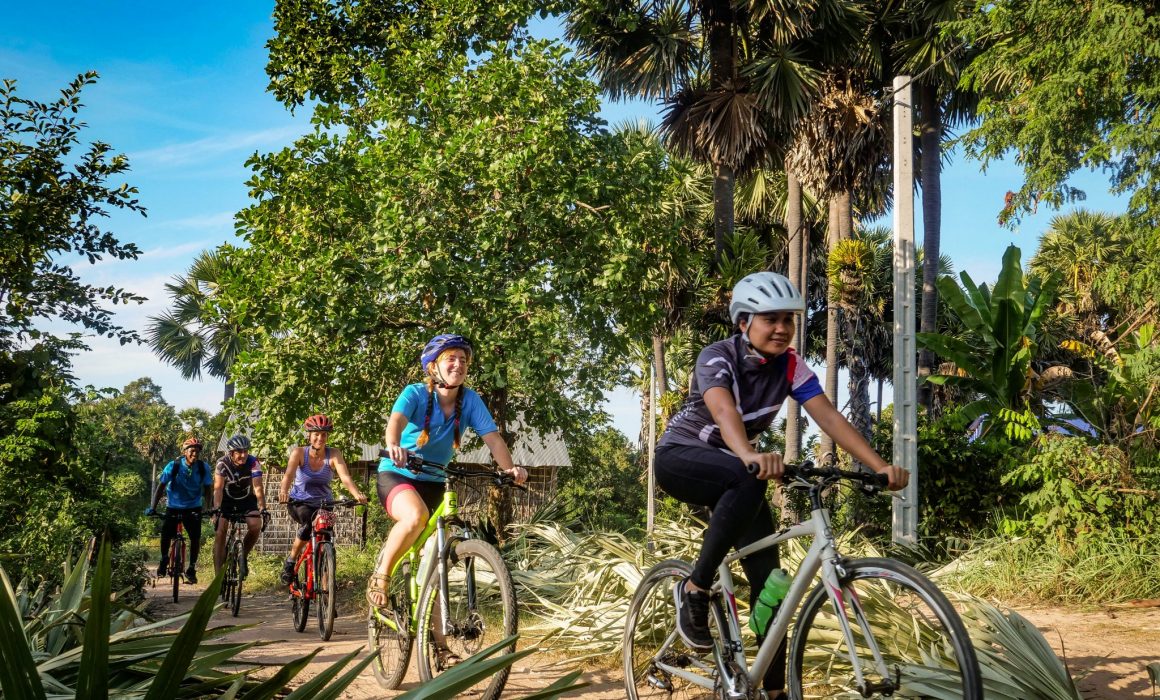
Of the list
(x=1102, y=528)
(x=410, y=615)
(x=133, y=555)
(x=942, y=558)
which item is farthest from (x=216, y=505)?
(x=1102, y=528)

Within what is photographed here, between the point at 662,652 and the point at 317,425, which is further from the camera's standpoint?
the point at 317,425

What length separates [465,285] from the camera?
11.6m

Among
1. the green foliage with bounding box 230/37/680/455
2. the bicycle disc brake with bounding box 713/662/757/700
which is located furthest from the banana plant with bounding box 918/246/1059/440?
the bicycle disc brake with bounding box 713/662/757/700

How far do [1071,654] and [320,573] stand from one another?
5.71 meters

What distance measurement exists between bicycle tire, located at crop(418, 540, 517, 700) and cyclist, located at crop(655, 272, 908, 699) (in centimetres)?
104

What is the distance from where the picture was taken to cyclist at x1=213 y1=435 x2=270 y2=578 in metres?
10.6

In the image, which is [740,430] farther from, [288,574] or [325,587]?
[288,574]

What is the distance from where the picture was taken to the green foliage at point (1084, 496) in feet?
27.8

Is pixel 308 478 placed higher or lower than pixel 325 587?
higher

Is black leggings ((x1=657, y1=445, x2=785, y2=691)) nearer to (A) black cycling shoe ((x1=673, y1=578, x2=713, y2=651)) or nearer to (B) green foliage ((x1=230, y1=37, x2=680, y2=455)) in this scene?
(A) black cycling shoe ((x1=673, y1=578, x2=713, y2=651))

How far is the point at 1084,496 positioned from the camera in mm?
8609

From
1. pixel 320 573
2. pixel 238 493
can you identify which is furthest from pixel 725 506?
pixel 238 493

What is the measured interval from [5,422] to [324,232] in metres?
4.33

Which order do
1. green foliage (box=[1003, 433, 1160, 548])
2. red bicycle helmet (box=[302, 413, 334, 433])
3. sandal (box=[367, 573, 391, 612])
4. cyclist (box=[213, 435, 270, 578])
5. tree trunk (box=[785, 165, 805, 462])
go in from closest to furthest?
sandal (box=[367, 573, 391, 612]) → green foliage (box=[1003, 433, 1160, 548]) → red bicycle helmet (box=[302, 413, 334, 433]) → cyclist (box=[213, 435, 270, 578]) → tree trunk (box=[785, 165, 805, 462])
